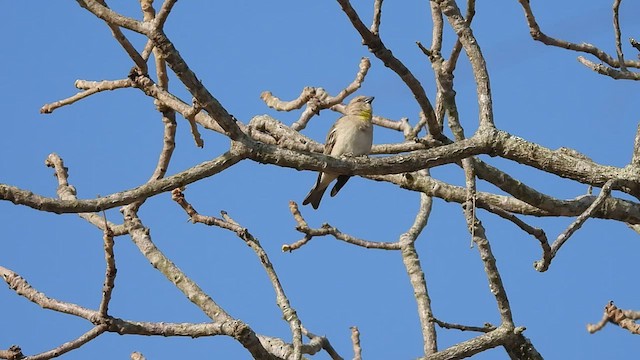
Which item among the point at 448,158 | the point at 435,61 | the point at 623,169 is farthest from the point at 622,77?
the point at 448,158

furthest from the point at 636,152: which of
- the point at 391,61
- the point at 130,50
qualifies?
the point at 130,50

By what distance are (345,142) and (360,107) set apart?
0.93 m

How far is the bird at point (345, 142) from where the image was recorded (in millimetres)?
9172

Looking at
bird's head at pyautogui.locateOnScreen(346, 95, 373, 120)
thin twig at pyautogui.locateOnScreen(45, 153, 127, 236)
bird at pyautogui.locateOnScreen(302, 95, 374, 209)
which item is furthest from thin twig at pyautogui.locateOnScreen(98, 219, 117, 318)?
bird's head at pyautogui.locateOnScreen(346, 95, 373, 120)

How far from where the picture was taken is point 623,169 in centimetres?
553

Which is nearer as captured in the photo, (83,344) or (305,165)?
(305,165)

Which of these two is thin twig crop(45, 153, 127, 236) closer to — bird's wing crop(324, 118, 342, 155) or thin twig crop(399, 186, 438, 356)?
thin twig crop(399, 186, 438, 356)

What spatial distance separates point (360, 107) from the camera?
32.9ft

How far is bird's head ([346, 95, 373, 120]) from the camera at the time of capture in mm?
9711

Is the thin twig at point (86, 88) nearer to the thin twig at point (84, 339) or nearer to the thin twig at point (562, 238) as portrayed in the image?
the thin twig at point (84, 339)

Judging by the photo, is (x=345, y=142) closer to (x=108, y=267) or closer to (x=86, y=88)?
(x=86, y=88)

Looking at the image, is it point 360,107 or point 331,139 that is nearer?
point 331,139

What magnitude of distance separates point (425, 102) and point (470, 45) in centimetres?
38

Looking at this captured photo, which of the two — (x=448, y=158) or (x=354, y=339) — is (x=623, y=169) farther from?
(x=354, y=339)
